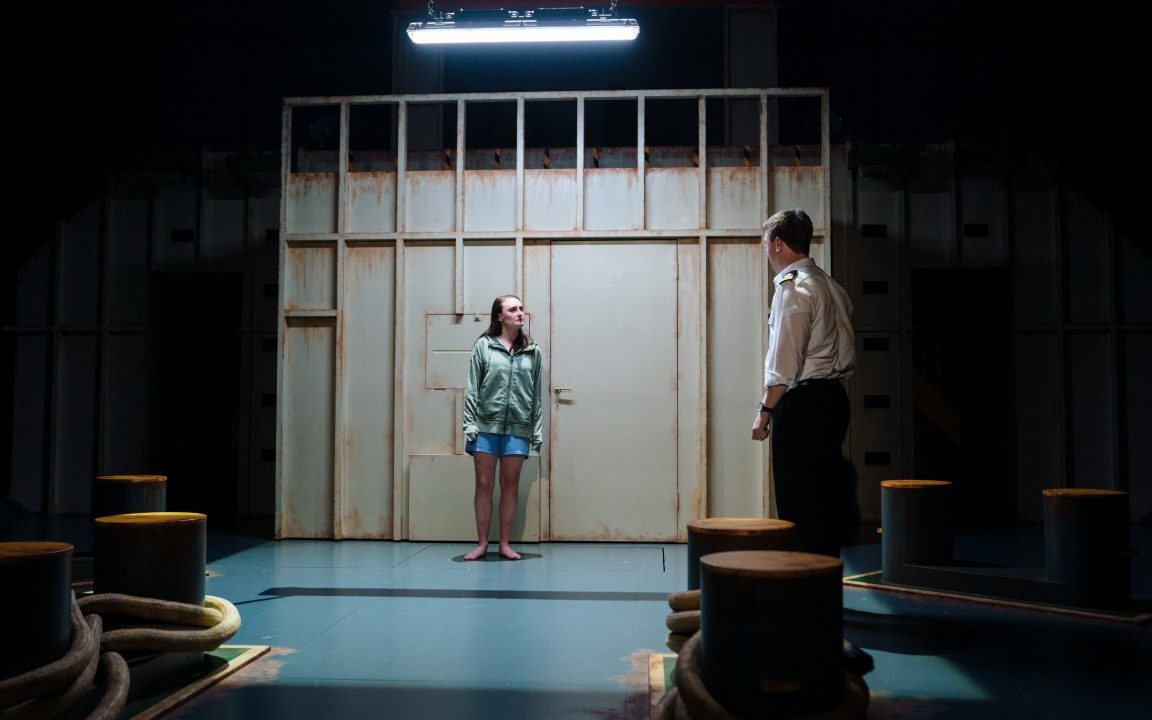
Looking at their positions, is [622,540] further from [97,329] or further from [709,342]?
[97,329]

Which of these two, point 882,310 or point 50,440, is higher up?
point 882,310

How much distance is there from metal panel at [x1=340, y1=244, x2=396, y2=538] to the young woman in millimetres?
1166

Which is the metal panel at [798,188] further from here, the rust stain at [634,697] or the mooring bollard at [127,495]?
the mooring bollard at [127,495]

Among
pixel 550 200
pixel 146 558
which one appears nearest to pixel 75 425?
pixel 550 200

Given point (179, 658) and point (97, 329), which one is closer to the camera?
point (179, 658)

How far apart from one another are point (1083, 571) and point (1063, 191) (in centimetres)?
567

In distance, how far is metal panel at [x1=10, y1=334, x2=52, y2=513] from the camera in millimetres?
9664

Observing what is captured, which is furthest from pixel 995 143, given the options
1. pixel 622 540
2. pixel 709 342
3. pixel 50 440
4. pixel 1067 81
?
pixel 50 440

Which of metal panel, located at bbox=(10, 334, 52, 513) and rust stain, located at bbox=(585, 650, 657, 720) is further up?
metal panel, located at bbox=(10, 334, 52, 513)

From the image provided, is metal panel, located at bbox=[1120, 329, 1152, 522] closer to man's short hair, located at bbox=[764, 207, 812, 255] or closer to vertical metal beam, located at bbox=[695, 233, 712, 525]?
vertical metal beam, located at bbox=[695, 233, 712, 525]

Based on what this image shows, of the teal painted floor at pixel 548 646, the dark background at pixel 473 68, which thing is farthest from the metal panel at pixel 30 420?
the teal painted floor at pixel 548 646

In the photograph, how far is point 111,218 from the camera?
970 cm

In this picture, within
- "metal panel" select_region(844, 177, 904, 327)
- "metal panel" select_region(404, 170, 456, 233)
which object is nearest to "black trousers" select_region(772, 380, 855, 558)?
"metal panel" select_region(404, 170, 456, 233)

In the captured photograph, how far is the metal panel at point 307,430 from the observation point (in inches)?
295
